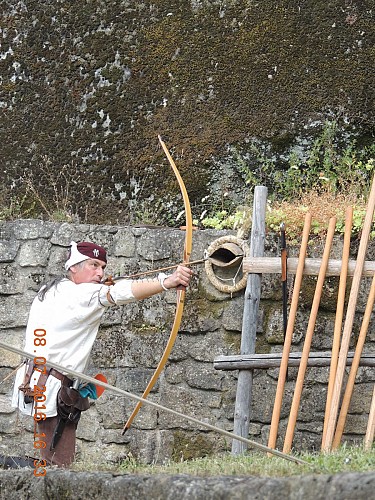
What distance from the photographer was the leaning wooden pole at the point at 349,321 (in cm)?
529

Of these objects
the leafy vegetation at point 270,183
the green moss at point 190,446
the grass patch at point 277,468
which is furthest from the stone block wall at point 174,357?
the grass patch at point 277,468

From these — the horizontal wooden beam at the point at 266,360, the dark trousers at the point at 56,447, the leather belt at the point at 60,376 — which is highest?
the horizontal wooden beam at the point at 266,360

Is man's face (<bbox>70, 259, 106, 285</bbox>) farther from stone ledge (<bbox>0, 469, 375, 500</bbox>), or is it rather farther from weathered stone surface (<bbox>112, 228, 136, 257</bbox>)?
stone ledge (<bbox>0, 469, 375, 500</bbox>)

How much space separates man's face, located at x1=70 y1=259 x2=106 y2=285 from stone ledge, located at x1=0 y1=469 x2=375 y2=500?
1275 mm

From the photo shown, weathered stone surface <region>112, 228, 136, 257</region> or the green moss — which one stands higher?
weathered stone surface <region>112, 228, 136, 257</region>

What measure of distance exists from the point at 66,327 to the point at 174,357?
1171 millimetres

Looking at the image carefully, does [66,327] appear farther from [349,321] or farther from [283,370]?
[349,321]

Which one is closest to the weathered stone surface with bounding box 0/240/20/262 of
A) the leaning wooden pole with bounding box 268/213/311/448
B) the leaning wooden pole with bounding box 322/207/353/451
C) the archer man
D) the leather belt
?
the archer man

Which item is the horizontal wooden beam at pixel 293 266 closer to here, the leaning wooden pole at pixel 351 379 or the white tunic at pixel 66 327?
the leaning wooden pole at pixel 351 379

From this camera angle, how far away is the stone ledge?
10.4 ft

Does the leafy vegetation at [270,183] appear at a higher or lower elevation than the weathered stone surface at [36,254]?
higher

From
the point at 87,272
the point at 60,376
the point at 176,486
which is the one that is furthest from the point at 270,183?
the point at 176,486

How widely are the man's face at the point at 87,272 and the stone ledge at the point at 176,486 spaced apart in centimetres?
127

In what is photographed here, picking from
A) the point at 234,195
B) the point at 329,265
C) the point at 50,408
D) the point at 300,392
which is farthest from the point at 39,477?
the point at 234,195
